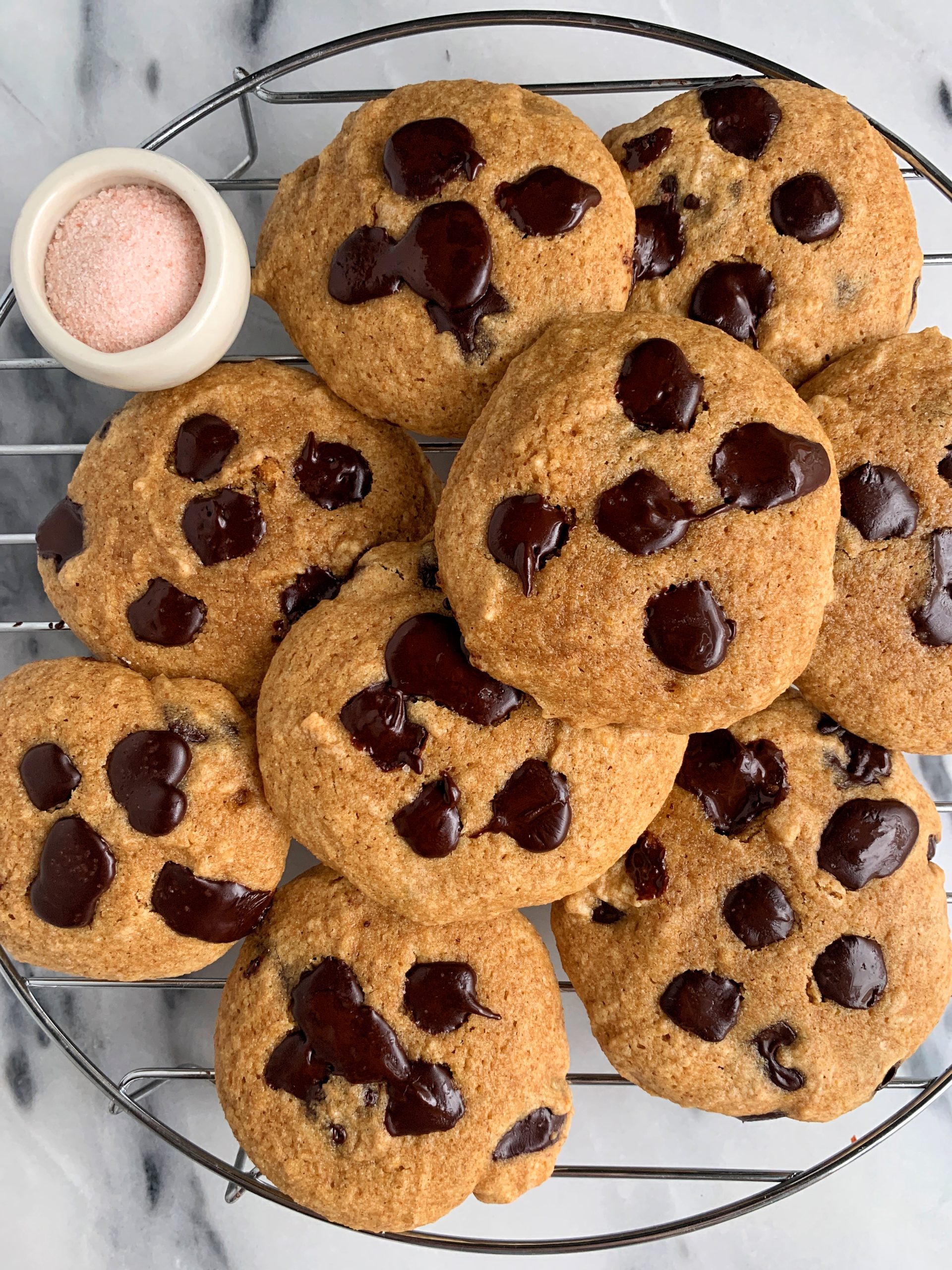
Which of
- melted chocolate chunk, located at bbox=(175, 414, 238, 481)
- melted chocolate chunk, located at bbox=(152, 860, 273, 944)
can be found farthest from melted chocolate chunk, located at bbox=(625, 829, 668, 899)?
melted chocolate chunk, located at bbox=(175, 414, 238, 481)

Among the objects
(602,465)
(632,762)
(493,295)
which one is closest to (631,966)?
(632,762)

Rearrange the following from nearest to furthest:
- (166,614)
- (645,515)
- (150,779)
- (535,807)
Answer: (645,515) → (535,807) → (150,779) → (166,614)

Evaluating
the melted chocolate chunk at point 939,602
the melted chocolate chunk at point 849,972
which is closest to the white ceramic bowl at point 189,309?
the melted chocolate chunk at point 939,602

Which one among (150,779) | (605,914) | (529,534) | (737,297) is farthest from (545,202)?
(605,914)

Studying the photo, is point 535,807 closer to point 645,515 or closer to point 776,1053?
point 645,515

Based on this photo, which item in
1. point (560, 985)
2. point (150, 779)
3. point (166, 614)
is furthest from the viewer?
point (560, 985)

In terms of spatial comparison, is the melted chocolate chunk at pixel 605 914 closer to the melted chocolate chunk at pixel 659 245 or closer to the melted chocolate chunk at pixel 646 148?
the melted chocolate chunk at pixel 659 245

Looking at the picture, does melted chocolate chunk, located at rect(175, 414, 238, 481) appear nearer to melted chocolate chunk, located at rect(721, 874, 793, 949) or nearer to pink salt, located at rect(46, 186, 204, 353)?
pink salt, located at rect(46, 186, 204, 353)
